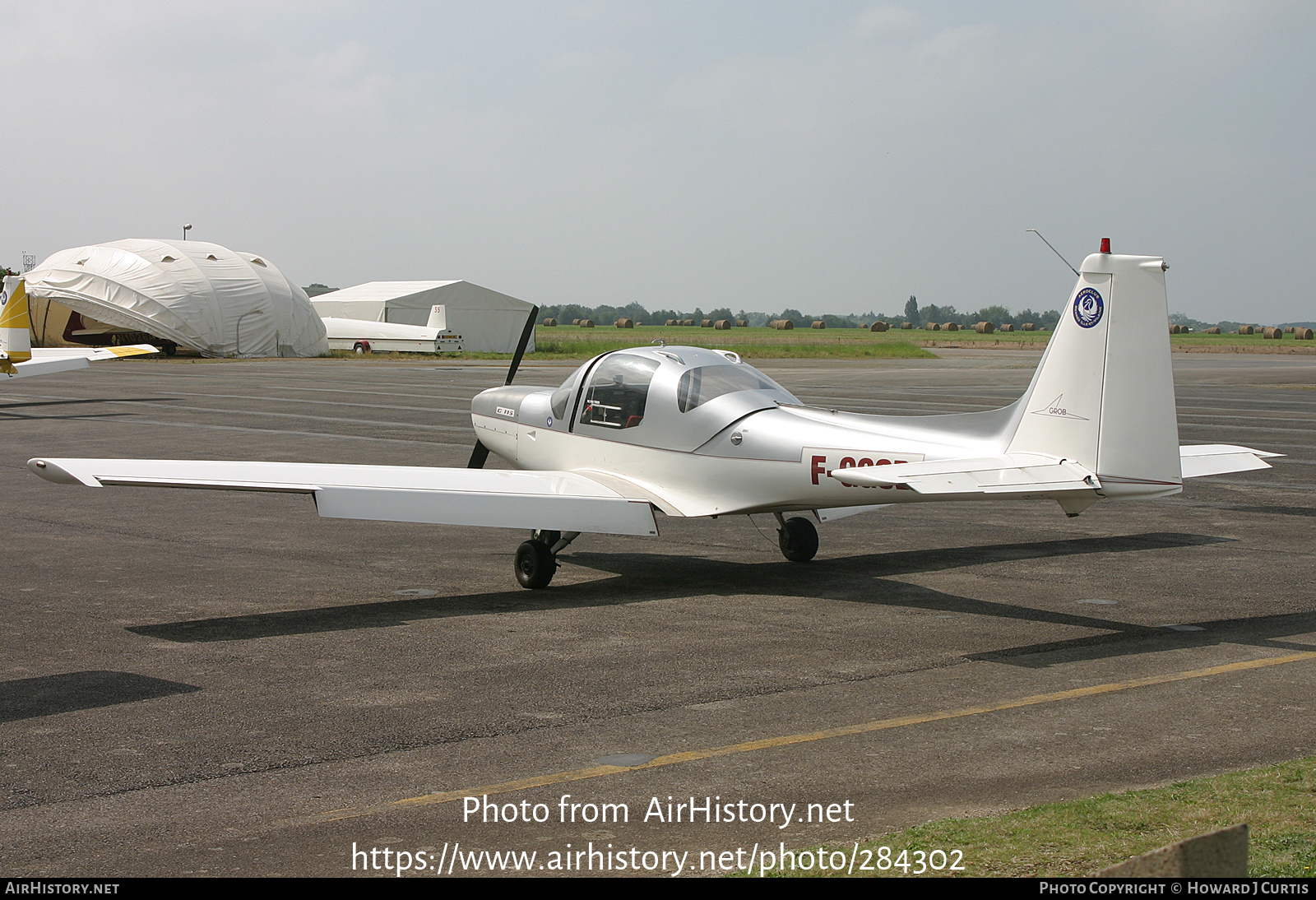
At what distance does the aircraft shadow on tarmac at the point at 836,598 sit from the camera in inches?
329

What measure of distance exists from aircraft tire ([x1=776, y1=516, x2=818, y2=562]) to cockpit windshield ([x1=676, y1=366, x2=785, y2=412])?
159cm

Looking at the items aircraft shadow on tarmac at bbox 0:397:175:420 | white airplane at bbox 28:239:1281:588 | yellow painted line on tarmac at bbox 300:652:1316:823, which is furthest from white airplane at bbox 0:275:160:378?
yellow painted line on tarmac at bbox 300:652:1316:823

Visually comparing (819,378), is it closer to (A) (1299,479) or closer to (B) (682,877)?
(A) (1299,479)

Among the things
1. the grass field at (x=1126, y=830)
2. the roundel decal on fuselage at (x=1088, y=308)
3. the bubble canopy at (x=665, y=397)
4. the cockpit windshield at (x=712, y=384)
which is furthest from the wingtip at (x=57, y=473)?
the roundel decal on fuselage at (x=1088, y=308)

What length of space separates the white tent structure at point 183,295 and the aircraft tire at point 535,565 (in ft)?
202

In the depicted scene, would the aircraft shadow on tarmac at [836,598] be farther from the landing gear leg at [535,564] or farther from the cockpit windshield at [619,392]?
the cockpit windshield at [619,392]

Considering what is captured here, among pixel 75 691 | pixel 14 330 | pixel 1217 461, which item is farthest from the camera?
pixel 14 330

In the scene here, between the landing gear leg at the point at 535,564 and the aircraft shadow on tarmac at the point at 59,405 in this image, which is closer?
the landing gear leg at the point at 535,564

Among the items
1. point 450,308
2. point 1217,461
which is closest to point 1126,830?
point 1217,461

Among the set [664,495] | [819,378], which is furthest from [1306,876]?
[819,378]

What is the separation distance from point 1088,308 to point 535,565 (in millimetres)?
4962

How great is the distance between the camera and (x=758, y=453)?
9945mm

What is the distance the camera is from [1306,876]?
407 cm

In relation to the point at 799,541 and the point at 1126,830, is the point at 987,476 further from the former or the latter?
the point at 799,541
